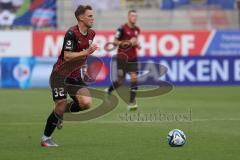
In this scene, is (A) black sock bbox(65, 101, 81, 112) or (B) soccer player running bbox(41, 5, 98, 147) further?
(A) black sock bbox(65, 101, 81, 112)

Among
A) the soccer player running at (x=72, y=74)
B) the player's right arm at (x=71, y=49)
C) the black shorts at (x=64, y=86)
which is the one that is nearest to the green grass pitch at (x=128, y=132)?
the soccer player running at (x=72, y=74)

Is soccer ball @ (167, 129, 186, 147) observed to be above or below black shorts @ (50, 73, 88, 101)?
below

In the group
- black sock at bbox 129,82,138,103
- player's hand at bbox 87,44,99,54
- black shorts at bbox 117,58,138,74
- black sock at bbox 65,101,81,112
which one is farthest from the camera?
black shorts at bbox 117,58,138,74

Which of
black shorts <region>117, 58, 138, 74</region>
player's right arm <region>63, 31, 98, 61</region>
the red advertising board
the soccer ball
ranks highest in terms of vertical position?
player's right arm <region>63, 31, 98, 61</region>

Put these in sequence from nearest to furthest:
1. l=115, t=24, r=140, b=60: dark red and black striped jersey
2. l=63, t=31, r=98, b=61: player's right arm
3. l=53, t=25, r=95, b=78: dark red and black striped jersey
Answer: l=63, t=31, r=98, b=61: player's right arm
l=53, t=25, r=95, b=78: dark red and black striped jersey
l=115, t=24, r=140, b=60: dark red and black striped jersey

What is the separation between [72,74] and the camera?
1284 cm

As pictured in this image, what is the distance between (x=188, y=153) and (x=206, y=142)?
4.98ft

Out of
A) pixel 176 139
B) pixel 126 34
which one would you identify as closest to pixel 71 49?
pixel 176 139

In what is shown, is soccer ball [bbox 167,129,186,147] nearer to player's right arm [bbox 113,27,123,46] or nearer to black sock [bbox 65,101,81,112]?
black sock [bbox 65,101,81,112]

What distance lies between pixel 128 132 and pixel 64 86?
2511 mm

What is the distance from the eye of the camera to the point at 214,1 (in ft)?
112

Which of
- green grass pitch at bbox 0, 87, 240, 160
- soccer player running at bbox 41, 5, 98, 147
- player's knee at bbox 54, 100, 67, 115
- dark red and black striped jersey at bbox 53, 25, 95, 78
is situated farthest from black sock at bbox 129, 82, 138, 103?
player's knee at bbox 54, 100, 67, 115

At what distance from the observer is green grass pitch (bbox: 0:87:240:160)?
11.6m

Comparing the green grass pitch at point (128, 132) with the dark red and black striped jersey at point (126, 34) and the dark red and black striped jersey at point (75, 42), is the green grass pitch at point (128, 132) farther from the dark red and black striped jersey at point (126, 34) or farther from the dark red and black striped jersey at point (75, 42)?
the dark red and black striped jersey at point (126, 34)
